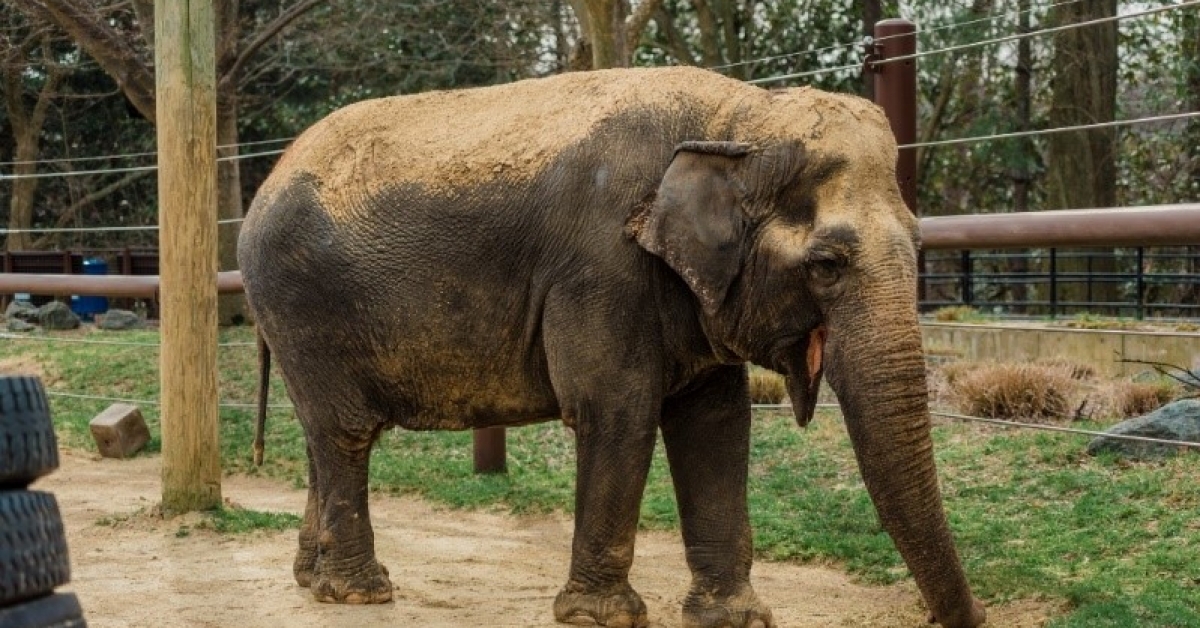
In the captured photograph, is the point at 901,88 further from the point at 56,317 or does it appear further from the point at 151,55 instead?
the point at 151,55

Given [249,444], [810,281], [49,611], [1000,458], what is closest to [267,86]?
[249,444]

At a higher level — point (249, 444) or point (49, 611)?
point (49, 611)

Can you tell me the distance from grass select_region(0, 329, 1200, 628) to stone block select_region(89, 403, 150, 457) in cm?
58

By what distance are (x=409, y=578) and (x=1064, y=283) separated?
1630 cm

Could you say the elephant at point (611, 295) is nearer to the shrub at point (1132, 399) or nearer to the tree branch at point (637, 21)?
the shrub at point (1132, 399)

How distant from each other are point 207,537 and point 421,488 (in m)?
1.57

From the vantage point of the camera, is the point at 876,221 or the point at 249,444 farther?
the point at 249,444

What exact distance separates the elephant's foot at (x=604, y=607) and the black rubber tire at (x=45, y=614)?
279 centimetres

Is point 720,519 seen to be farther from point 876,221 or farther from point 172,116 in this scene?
point 172,116

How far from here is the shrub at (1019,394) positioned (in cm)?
892

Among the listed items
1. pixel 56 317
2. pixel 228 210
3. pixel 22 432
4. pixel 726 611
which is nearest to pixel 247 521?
pixel 726 611

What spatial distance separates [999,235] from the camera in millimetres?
6199

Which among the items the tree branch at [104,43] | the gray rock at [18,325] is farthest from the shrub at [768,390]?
the gray rock at [18,325]

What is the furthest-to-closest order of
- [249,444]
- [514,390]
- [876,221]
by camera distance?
1. [249,444]
2. [514,390]
3. [876,221]
